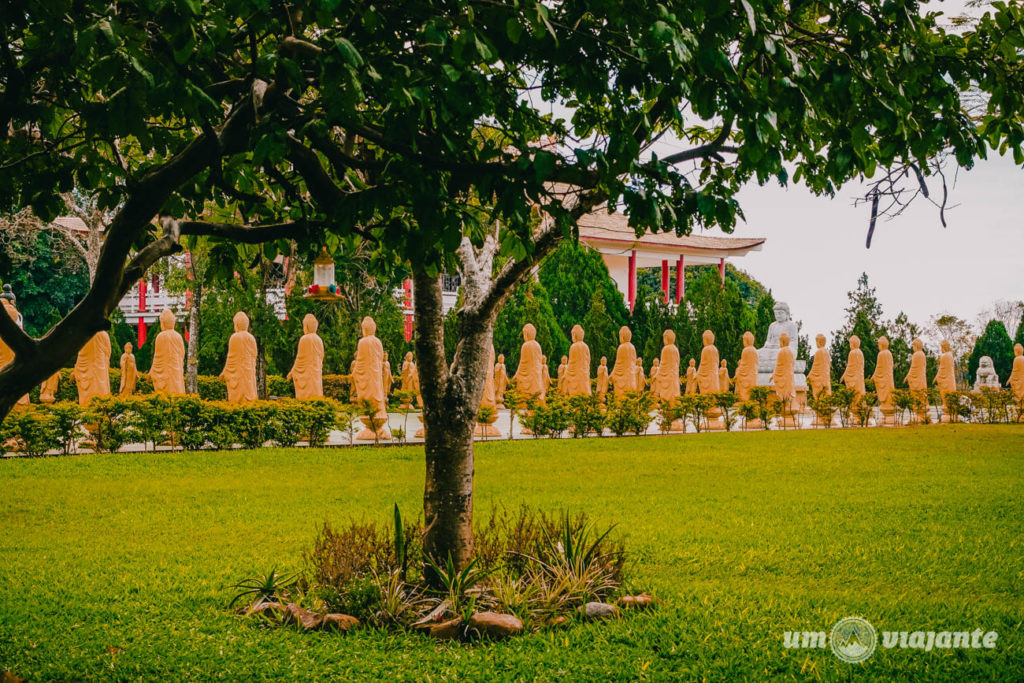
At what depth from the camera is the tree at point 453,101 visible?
8.05 feet

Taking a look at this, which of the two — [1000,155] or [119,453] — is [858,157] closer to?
[1000,155]

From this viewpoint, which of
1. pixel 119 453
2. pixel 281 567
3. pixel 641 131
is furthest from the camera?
pixel 119 453

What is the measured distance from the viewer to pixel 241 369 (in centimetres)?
1391

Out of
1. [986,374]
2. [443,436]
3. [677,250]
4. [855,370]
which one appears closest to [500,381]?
[855,370]

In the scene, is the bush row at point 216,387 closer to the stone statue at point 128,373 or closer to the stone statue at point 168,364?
the stone statue at point 128,373

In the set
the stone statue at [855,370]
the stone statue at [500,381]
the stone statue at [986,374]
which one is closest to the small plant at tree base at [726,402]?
the stone statue at [855,370]

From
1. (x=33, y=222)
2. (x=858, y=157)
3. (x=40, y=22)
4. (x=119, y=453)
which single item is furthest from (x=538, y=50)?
(x=33, y=222)

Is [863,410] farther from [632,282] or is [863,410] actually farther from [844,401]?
[632,282]

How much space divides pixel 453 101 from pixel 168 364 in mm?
13026

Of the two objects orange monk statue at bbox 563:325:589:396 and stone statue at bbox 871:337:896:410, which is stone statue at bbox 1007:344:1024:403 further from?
orange monk statue at bbox 563:325:589:396

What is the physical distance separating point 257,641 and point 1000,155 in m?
4.20

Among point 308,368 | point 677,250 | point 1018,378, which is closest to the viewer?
point 308,368

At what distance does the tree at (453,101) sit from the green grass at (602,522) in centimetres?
199

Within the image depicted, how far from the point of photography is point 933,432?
15.2m
